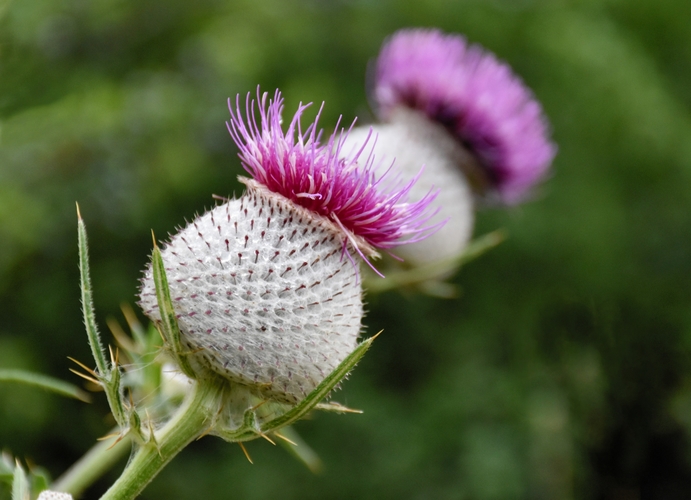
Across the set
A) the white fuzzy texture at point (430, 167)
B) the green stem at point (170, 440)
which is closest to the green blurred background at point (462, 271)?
the white fuzzy texture at point (430, 167)

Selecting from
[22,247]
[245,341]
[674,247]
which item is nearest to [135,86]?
[22,247]

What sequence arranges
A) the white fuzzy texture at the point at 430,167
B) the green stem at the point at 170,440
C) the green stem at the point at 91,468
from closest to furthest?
the green stem at the point at 170,440 → the green stem at the point at 91,468 → the white fuzzy texture at the point at 430,167

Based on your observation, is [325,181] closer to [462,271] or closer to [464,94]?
[464,94]

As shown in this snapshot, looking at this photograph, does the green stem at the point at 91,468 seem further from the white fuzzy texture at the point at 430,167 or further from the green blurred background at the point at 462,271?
the green blurred background at the point at 462,271

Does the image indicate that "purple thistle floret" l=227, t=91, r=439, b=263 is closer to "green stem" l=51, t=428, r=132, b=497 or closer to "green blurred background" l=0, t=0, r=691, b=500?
"green stem" l=51, t=428, r=132, b=497

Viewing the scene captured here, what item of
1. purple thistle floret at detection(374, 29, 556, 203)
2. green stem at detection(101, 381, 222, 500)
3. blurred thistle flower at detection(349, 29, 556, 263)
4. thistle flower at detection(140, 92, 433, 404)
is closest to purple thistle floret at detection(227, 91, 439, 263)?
thistle flower at detection(140, 92, 433, 404)

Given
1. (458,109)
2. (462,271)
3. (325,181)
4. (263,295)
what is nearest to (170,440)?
(263,295)

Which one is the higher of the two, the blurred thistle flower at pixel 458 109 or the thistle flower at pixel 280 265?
the blurred thistle flower at pixel 458 109
